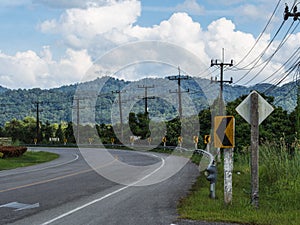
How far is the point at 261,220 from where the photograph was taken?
9602 mm

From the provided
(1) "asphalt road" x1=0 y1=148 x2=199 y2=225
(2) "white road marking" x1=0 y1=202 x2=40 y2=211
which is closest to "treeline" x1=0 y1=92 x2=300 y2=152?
(1) "asphalt road" x1=0 y1=148 x2=199 y2=225

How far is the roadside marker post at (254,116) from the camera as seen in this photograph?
11.6m

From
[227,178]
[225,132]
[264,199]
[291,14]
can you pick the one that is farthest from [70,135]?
[225,132]

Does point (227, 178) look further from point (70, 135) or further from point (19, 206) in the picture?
point (70, 135)

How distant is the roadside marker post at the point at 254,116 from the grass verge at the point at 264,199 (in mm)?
725

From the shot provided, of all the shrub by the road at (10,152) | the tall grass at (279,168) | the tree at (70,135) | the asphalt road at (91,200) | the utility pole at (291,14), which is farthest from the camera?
the tree at (70,135)

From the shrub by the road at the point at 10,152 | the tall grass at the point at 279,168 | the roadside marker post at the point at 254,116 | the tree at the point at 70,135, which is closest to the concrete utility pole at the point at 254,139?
the roadside marker post at the point at 254,116

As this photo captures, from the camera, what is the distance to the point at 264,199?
1326 centimetres

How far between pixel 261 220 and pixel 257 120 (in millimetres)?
2888

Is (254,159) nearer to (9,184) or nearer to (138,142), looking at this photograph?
(9,184)

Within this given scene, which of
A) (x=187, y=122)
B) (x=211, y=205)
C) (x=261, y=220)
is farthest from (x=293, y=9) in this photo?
(x=187, y=122)

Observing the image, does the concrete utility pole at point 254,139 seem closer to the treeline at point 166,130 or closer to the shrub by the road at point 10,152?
the treeline at point 166,130

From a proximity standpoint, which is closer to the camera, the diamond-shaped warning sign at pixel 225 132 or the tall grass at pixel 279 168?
the diamond-shaped warning sign at pixel 225 132

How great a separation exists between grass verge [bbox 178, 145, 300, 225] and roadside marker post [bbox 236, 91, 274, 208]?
73 centimetres
